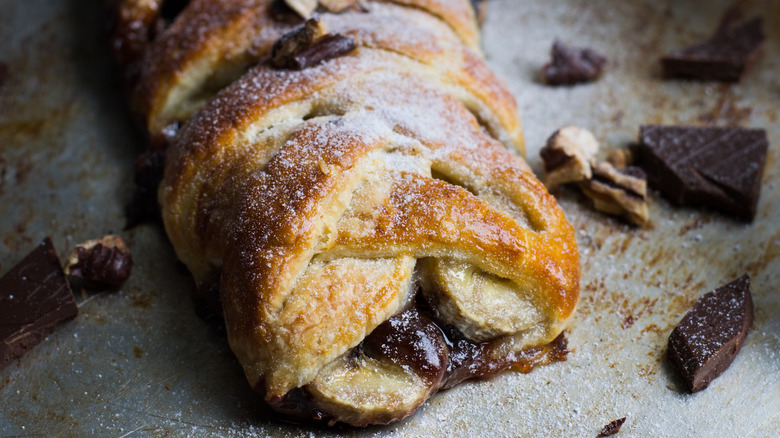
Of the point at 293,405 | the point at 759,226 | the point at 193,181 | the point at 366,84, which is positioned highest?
the point at 366,84

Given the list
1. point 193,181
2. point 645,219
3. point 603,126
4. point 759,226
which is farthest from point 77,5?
point 759,226

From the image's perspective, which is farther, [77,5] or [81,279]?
[77,5]

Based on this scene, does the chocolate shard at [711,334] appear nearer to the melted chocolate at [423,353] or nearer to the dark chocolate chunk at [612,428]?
the dark chocolate chunk at [612,428]

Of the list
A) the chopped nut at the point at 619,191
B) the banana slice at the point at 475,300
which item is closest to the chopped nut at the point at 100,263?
the banana slice at the point at 475,300

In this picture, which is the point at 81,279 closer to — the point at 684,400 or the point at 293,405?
the point at 293,405

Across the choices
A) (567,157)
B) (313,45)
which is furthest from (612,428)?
(313,45)

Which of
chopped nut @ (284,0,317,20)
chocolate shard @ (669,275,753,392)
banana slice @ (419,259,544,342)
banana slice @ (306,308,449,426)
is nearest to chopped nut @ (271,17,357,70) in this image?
chopped nut @ (284,0,317,20)

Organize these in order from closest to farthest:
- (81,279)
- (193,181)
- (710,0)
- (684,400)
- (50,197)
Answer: (684,400) < (193,181) < (81,279) < (50,197) < (710,0)
